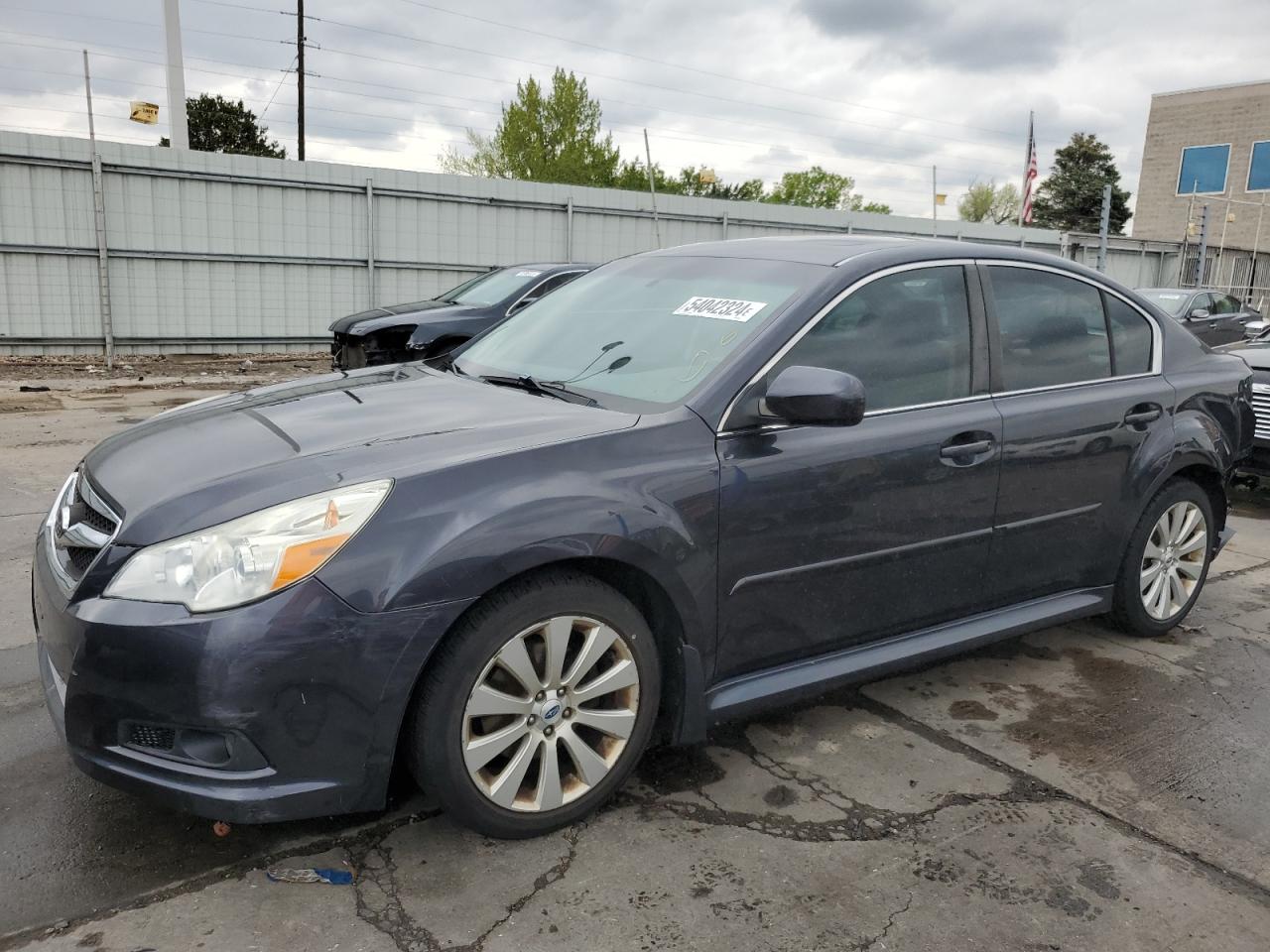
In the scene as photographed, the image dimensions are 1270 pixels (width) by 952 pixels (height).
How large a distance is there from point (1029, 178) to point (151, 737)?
3841 cm

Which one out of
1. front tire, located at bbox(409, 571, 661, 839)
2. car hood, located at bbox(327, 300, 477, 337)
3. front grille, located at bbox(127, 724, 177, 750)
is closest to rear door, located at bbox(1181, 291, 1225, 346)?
car hood, located at bbox(327, 300, 477, 337)

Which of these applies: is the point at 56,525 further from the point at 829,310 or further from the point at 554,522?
the point at 829,310

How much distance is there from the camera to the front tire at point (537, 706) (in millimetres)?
2434

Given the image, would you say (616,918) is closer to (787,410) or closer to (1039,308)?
(787,410)

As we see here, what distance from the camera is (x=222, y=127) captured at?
4778 cm

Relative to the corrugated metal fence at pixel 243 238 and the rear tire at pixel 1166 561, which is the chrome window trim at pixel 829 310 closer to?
the rear tire at pixel 1166 561

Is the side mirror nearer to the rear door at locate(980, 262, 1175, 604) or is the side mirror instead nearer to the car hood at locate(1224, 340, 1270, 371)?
the rear door at locate(980, 262, 1175, 604)

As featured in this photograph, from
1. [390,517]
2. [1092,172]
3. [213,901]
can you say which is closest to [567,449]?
[390,517]

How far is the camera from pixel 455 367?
3715mm

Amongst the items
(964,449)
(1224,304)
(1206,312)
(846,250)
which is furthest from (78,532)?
(1224,304)

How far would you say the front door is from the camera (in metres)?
2.91

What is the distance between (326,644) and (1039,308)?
9.30 ft

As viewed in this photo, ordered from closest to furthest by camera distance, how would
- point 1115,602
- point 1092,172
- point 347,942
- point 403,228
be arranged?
1. point 347,942
2. point 1115,602
3. point 403,228
4. point 1092,172

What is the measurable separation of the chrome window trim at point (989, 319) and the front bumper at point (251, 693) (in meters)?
1.10
